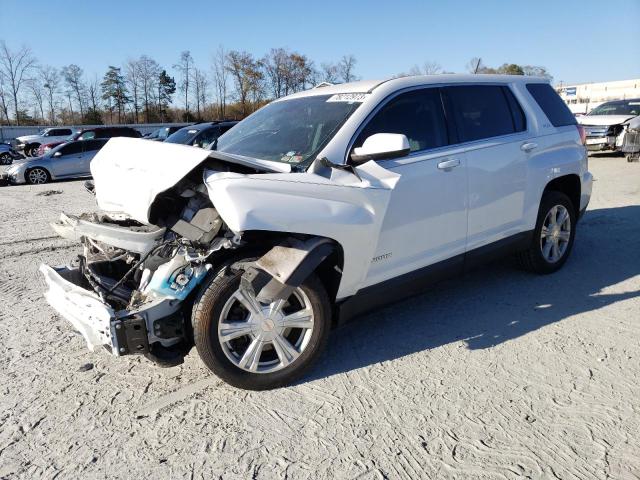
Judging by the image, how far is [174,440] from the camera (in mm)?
2719

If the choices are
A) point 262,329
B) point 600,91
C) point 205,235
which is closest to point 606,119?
point 262,329

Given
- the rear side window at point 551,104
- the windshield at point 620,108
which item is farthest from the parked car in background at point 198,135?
the windshield at point 620,108

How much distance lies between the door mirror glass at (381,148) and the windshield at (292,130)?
0.29 m

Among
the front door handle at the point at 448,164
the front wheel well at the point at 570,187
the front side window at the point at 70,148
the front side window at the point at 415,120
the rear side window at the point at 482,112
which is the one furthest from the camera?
the front side window at the point at 70,148

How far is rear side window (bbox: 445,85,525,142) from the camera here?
4102mm

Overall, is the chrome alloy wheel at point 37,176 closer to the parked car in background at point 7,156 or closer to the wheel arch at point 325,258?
the parked car in background at point 7,156

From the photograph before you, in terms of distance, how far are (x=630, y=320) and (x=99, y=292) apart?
156 inches

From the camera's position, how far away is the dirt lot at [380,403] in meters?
2.52

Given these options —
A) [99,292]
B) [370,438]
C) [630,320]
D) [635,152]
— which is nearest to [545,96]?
[630,320]

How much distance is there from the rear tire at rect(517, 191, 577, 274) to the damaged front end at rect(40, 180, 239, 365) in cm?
321

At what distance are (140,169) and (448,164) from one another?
217cm

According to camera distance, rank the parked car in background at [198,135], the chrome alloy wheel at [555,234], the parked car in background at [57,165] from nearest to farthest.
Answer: the chrome alloy wheel at [555,234]
the parked car in background at [198,135]
the parked car in background at [57,165]

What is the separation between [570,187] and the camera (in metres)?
5.27

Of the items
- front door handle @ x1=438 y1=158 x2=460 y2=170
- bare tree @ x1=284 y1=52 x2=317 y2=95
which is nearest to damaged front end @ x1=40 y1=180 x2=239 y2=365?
front door handle @ x1=438 y1=158 x2=460 y2=170
